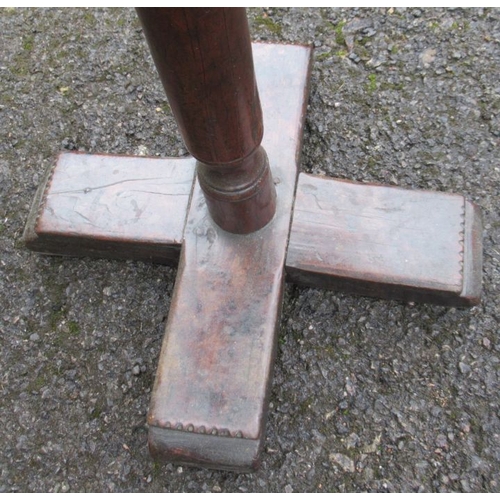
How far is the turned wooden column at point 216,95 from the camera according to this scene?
0.90 metres

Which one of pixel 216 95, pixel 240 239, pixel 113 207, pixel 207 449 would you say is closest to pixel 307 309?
pixel 240 239

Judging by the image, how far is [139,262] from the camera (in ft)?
5.54

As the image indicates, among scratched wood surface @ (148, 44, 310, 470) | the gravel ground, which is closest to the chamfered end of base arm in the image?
Result: scratched wood surface @ (148, 44, 310, 470)

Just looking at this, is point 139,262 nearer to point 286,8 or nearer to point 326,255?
point 326,255

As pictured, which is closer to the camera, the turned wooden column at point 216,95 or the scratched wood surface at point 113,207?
the turned wooden column at point 216,95

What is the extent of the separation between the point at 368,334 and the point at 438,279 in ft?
0.81

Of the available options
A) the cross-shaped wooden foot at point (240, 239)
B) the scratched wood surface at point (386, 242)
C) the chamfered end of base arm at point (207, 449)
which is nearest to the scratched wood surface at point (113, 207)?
the cross-shaped wooden foot at point (240, 239)

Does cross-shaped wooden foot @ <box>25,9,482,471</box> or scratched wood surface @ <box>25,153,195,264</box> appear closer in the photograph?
cross-shaped wooden foot @ <box>25,9,482,471</box>

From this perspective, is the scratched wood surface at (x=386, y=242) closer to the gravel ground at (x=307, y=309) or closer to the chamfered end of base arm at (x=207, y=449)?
the gravel ground at (x=307, y=309)

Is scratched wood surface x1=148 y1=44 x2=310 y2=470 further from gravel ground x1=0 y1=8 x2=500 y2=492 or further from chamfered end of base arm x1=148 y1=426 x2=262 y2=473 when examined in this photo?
gravel ground x1=0 y1=8 x2=500 y2=492

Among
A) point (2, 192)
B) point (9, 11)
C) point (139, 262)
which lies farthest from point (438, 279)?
point (9, 11)

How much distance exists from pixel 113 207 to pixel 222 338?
0.47 metres

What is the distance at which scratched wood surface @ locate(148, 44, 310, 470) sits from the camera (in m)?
1.33

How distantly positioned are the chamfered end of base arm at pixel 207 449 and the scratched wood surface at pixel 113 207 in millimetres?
463
